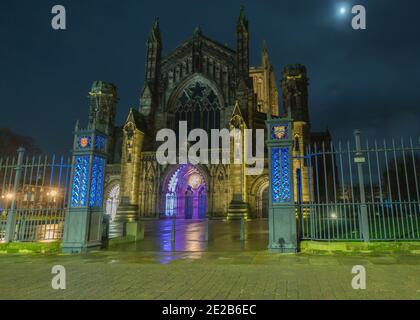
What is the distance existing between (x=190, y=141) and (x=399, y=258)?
916 inches

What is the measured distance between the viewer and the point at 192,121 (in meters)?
29.9

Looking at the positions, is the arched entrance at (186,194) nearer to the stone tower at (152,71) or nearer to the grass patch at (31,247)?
the stone tower at (152,71)

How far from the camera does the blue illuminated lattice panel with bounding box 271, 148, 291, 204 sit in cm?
818

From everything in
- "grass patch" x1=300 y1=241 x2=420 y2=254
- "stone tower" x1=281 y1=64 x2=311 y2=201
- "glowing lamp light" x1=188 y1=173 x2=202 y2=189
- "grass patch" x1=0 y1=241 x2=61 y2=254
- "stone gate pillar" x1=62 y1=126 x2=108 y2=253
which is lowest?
"grass patch" x1=0 y1=241 x2=61 y2=254

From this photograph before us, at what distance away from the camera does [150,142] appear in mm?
29297

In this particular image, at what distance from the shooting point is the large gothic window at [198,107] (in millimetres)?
29344

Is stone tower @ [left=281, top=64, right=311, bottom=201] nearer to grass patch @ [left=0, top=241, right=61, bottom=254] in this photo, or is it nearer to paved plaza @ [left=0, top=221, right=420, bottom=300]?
paved plaza @ [left=0, top=221, right=420, bottom=300]

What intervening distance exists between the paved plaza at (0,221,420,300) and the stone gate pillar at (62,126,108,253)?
80 cm

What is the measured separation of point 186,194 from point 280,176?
67.2 feet

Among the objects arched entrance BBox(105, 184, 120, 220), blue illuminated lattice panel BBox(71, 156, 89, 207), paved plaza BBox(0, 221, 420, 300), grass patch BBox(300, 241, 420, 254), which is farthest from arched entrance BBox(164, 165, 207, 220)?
grass patch BBox(300, 241, 420, 254)

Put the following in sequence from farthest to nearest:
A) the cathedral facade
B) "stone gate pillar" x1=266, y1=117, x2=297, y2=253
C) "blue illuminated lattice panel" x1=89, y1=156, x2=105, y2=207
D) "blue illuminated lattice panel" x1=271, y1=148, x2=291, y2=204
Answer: the cathedral facade
"blue illuminated lattice panel" x1=89, y1=156, x2=105, y2=207
"blue illuminated lattice panel" x1=271, y1=148, x2=291, y2=204
"stone gate pillar" x1=266, y1=117, x2=297, y2=253
